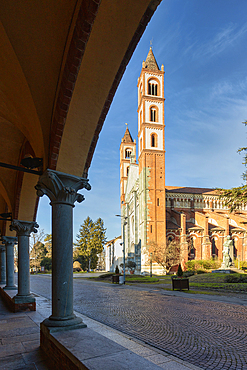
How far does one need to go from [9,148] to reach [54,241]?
14.1 feet

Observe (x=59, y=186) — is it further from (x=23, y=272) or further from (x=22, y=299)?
(x=22, y=299)

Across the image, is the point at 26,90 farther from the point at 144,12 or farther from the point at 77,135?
the point at 144,12

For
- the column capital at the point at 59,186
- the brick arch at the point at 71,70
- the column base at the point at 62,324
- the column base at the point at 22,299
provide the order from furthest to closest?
the column base at the point at 22,299 < the column capital at the point at 59,186 < the column base at the point at 62,324 < the brick arch at the point at 71,70

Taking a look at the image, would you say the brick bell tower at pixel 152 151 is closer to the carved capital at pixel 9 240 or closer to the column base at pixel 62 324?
the carved capital at pixel 9 240

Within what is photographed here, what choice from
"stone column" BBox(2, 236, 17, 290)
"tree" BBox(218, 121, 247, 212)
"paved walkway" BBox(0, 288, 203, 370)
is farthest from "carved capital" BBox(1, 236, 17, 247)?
"tree" BBox(218, 121, 247, 212)

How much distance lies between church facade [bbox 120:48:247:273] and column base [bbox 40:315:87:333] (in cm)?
3457

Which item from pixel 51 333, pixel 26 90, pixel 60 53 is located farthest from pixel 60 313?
pixel 60 53

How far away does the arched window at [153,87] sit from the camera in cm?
4460

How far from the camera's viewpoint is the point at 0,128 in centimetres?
718

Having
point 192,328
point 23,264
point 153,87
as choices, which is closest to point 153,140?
point 153,87

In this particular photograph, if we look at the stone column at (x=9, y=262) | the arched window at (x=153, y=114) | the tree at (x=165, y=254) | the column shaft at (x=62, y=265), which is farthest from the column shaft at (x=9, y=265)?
the arched window at (x=153, y=114)

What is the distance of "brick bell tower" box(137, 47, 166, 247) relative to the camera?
1598 inches

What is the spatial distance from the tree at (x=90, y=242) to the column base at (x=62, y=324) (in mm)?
60198

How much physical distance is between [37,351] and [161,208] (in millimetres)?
37365
